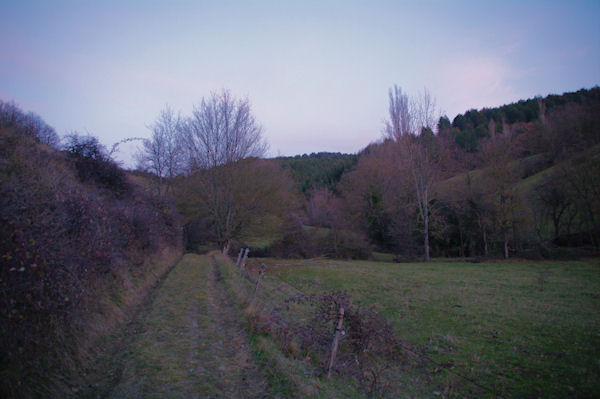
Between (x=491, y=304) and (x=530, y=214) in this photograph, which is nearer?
(x=491, y=304)

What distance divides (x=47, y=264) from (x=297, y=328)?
190 inches

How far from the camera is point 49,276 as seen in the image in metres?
4.36

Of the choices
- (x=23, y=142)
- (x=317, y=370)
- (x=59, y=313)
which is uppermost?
(x=23, y=142)

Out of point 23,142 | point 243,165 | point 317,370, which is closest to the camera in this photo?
point 317,370

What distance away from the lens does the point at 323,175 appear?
3012 inches

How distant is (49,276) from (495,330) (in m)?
10.3

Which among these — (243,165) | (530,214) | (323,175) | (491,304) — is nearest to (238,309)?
(491,304)

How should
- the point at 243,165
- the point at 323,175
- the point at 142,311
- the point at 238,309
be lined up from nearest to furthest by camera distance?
the point at 142,311 → the point at 238,309 → the point at 243,165 → the point at 323,175

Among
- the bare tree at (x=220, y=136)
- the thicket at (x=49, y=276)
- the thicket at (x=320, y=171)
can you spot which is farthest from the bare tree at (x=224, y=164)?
the thicket at (x=320, y=171)

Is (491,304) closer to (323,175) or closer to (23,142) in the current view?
(23,142)

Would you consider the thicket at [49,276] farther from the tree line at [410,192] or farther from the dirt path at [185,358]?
the tree line at [410,192]

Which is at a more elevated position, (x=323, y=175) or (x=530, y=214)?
(x=323, y=175)

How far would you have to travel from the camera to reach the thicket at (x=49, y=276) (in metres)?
3.65

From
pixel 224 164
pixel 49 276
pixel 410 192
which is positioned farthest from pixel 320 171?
pixel 49 276
